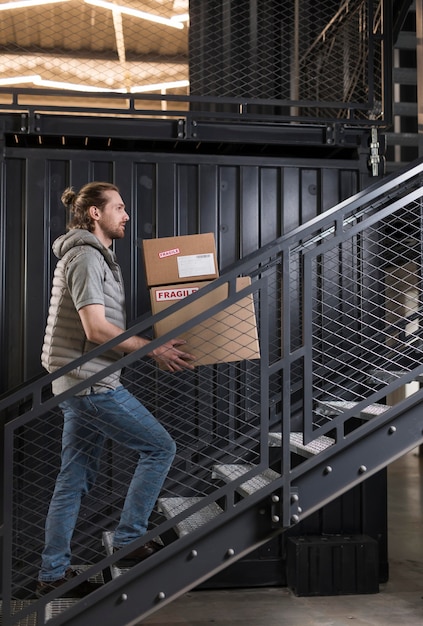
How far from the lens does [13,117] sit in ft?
16.2

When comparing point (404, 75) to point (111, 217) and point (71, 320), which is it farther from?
point (71, 320)

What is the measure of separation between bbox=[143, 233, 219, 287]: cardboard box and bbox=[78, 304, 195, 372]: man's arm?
33cm

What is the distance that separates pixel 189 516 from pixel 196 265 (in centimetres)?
123

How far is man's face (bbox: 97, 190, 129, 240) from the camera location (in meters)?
3.91

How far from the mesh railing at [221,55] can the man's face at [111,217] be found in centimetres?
120

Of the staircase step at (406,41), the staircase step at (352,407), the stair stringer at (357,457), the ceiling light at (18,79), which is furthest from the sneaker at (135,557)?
the ceiling light at (18,79)

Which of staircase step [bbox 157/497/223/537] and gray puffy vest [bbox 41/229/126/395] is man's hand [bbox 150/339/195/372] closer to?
gray puffy vest [bbox 41/229/126/395]

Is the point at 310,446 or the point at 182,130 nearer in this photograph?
the point at 310,446

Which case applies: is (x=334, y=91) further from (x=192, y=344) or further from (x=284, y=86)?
(x=192, y=344)

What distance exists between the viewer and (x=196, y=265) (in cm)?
386

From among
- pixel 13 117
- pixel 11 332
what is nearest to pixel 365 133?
pixel 13 117

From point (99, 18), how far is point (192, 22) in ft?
7.44

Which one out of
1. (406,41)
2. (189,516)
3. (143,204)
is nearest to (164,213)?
(143,204)

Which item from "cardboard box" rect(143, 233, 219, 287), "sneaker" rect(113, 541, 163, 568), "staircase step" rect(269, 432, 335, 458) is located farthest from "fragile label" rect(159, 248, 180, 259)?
"sneaker" rect(113, 541, 163, 568)
